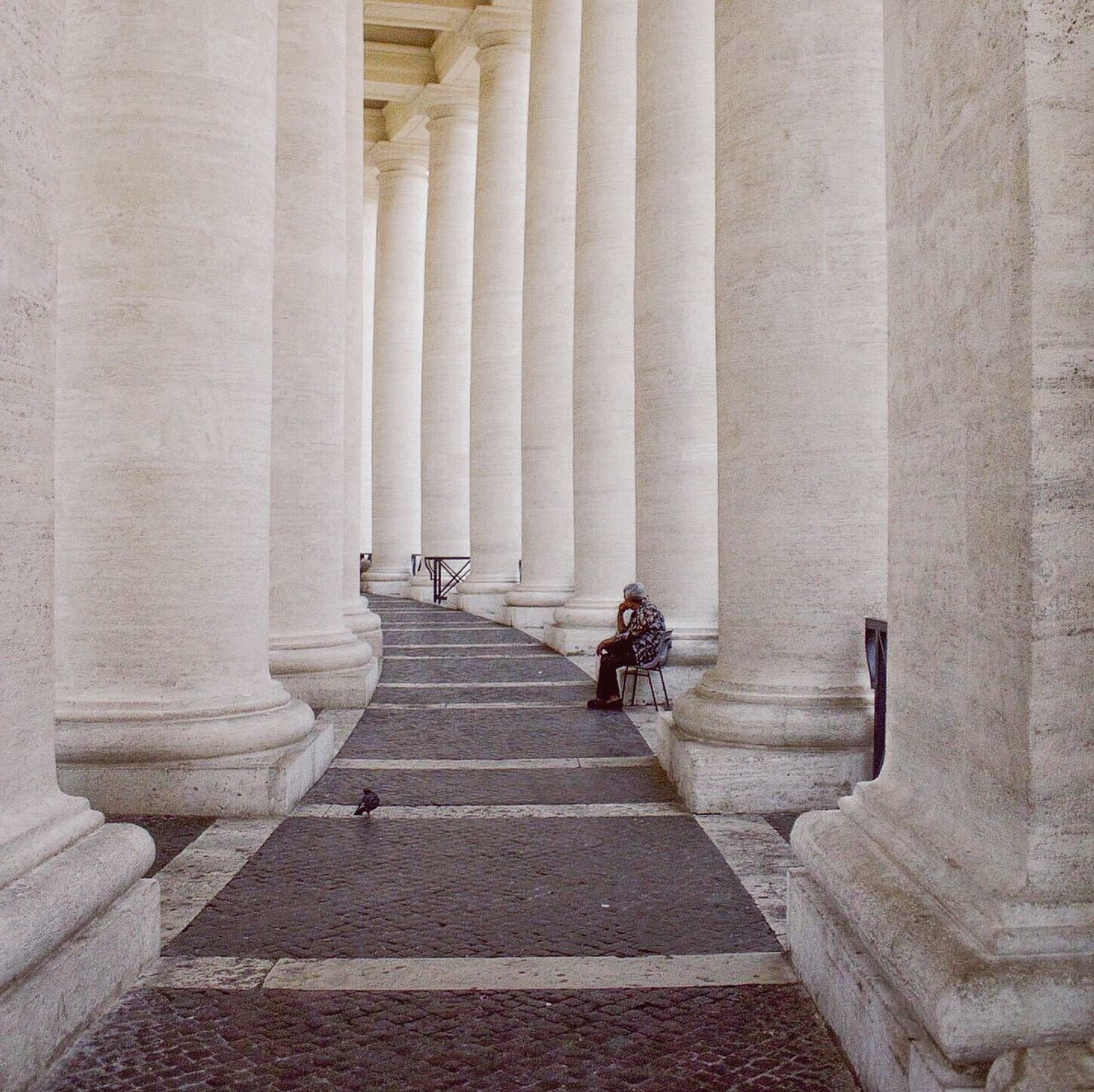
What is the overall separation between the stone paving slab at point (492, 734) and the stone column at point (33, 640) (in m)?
11.6

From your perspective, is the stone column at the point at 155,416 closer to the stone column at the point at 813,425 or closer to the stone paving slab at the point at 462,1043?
the stone paving slab at the point at 462,1043

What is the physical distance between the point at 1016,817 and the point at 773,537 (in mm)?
10091

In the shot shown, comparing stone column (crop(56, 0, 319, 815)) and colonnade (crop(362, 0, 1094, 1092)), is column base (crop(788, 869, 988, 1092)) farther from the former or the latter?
stone column (crop(56, 0, 319, 815))

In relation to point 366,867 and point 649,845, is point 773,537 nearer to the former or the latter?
point 649,845

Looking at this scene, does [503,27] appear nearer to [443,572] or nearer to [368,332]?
[443,572]

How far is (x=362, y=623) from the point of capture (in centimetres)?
3234

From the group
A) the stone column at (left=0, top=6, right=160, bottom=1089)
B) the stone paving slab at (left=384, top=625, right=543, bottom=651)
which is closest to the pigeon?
the stone column at (left=0, top=6, right=160, bottom=1089)

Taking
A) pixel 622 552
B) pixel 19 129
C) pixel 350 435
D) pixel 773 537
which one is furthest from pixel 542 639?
pixel 19 129

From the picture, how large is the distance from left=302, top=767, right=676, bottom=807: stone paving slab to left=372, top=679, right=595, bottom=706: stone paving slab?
25.1 ft

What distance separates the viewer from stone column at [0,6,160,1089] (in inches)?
332

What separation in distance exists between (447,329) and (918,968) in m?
58.1

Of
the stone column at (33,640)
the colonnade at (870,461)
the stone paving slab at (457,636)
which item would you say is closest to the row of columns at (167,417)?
the stone column at (33,640)

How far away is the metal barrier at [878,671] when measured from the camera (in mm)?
15320

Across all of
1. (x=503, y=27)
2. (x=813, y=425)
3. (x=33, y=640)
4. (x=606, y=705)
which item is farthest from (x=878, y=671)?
(x=503, y=27)
